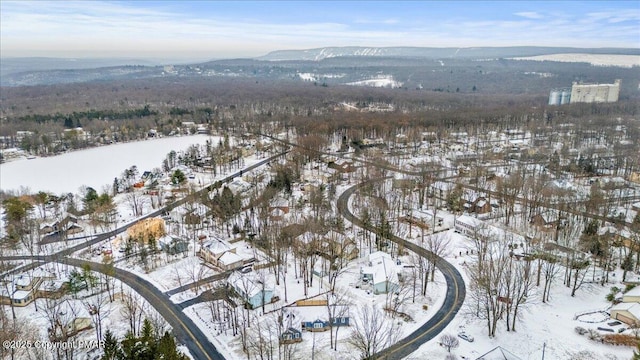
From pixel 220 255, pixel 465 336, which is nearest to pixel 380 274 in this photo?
pixel 465 336

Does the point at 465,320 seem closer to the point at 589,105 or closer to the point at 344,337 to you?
the point at 344,337

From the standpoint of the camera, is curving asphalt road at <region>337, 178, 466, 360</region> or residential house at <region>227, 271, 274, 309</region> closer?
curving asphalt road at <region>337, 178, 466, 360</region>

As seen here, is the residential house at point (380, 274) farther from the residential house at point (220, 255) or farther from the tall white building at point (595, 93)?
the tall white building at point (595, 93)

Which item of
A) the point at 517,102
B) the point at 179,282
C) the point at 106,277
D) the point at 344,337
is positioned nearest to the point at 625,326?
the point at 344,337

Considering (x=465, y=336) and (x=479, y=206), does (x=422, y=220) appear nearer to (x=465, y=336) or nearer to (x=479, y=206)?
(x=479, y=206)

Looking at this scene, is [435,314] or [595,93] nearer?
[435,314]

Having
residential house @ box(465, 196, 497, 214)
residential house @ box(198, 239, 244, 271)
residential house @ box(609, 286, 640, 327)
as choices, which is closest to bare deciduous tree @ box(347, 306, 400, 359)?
residential house @ box(198, 239, 244, 271)

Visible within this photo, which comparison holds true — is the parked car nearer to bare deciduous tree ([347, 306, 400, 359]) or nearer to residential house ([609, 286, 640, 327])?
bare deciduous tree ([347, 306, 400, 359])
